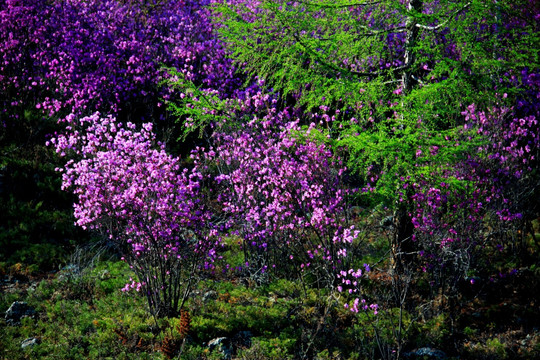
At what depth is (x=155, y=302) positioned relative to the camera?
19.9ft

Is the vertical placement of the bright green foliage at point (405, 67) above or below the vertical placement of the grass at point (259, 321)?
above

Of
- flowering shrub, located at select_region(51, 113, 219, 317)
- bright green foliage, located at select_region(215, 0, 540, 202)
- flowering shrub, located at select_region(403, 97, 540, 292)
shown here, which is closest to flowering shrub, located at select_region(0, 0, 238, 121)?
bright green foliage, located at select_region(215, 0, 540, 202)

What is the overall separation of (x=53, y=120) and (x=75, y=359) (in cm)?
770

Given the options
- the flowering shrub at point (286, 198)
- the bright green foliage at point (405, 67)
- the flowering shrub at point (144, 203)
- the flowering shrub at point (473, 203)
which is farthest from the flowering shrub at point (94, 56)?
the flowering shrub at point (473, 203)

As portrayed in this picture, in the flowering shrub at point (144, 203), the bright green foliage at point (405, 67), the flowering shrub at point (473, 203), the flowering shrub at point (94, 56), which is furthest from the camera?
the flowering shrub at point (94, 56)

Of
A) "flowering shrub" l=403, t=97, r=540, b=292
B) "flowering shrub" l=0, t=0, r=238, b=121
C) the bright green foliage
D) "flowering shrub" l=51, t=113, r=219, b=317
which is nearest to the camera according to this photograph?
the bright green foliage

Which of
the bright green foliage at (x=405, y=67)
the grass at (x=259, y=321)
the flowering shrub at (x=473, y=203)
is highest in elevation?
the bright green foliage at (x=405, y=67)

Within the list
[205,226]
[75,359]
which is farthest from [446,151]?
[75,359]

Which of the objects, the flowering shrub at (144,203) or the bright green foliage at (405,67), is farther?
the flowering shrub at (144,203)

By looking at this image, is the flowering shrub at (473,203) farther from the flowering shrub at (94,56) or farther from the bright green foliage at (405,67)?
the flowering shrub at (94,56)

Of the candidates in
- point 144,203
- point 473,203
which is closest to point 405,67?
point 473,203

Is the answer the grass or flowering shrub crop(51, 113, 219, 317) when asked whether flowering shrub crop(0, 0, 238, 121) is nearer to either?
flowering shrub crop(51, 113, 219, 317)

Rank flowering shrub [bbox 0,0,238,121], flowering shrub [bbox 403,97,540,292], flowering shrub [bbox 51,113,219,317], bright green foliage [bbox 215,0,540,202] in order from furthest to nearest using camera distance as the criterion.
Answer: flowering shrub [bbox 0,0,238,121]
flowering shrub [bbox 403,97,540,292]
flowering shrub [bbox 51,113,219,317]
bright green foliage [bbox 215,0,540,202]

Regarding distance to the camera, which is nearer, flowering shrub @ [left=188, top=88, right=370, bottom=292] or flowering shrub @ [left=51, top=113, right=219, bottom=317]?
flowering shrub @ [left=51, top=113, right=219, bottom=317]
